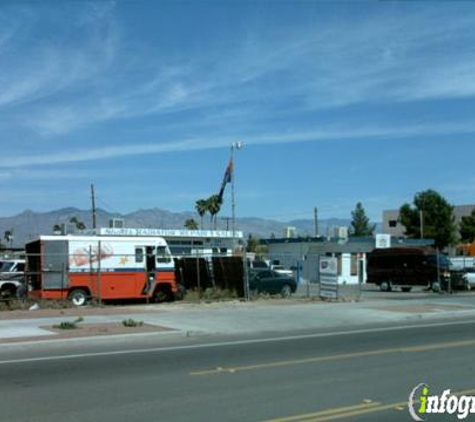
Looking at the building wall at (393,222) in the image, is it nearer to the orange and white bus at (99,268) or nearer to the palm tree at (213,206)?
the palm tree at (213,206)

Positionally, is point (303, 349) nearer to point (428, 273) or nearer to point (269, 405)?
point (269, 405)

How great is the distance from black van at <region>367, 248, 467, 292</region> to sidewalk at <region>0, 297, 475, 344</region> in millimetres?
9879

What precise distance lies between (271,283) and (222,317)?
36.5 feet

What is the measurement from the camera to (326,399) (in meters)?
8.60

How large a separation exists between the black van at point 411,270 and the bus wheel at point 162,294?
1453cm

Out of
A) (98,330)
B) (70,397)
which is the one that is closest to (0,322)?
(98,330)

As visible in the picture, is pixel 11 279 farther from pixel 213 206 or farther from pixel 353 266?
pixel 213 206

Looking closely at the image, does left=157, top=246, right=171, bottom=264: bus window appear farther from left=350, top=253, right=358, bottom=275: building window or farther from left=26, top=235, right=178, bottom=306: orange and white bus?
left=350, top=253, right=358, bottom=275: building window

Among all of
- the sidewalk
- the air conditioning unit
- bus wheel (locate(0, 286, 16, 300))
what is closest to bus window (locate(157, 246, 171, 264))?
the sidewalk

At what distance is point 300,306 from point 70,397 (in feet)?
53.2

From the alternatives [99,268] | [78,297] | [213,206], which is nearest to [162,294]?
[78,297]

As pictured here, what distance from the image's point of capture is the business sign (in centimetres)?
2717

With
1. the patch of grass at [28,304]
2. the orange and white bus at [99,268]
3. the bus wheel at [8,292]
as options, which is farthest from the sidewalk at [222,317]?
the bus wheel at [8,292]

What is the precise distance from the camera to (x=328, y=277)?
2755 cm
